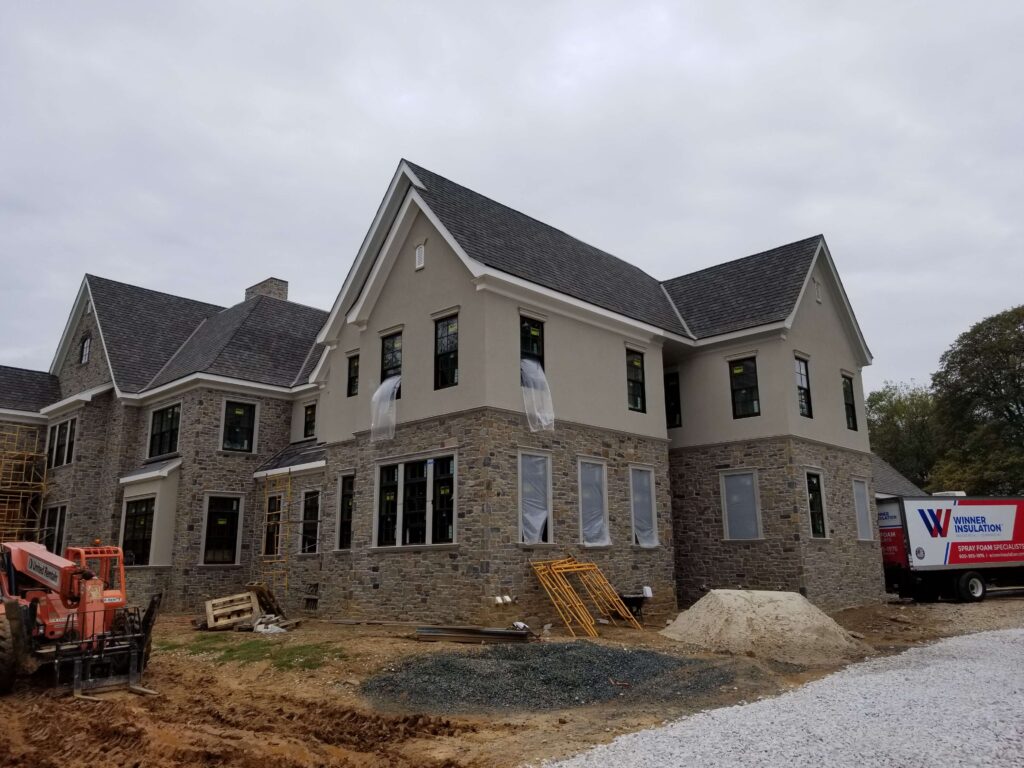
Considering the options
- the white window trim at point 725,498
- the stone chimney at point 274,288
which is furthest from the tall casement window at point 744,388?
the stone chimney at point 274,288

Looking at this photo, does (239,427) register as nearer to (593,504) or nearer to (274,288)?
(274,288)

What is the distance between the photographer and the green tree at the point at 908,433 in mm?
50625

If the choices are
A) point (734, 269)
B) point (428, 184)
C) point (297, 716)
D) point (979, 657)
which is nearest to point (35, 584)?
point (297, 716)

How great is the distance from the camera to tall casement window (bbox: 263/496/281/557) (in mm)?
23438

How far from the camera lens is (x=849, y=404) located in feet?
78.3

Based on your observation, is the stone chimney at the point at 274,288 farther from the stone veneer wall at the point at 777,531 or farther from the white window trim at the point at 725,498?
the white window trim at the point at 725,498

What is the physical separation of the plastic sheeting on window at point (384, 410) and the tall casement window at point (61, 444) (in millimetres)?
14575

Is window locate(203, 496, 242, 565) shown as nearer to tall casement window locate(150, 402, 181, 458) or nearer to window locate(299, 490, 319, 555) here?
tall casement window locate(150, 402, 181, 458)

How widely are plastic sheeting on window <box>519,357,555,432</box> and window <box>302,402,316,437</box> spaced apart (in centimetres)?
1111

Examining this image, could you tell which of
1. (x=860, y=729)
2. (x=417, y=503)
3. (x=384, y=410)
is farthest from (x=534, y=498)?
(x=860, y=729)

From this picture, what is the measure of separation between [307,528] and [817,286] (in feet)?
55.6

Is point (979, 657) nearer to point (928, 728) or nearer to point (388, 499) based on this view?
point (928, 728)

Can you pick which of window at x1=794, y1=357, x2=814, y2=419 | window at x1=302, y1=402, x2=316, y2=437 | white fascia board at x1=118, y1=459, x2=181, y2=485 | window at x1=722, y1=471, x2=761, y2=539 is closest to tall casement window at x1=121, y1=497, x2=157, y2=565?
white fascia board at x1=118, y1=459, x2=181, y2=485

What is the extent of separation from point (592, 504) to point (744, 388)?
6.22 meters
